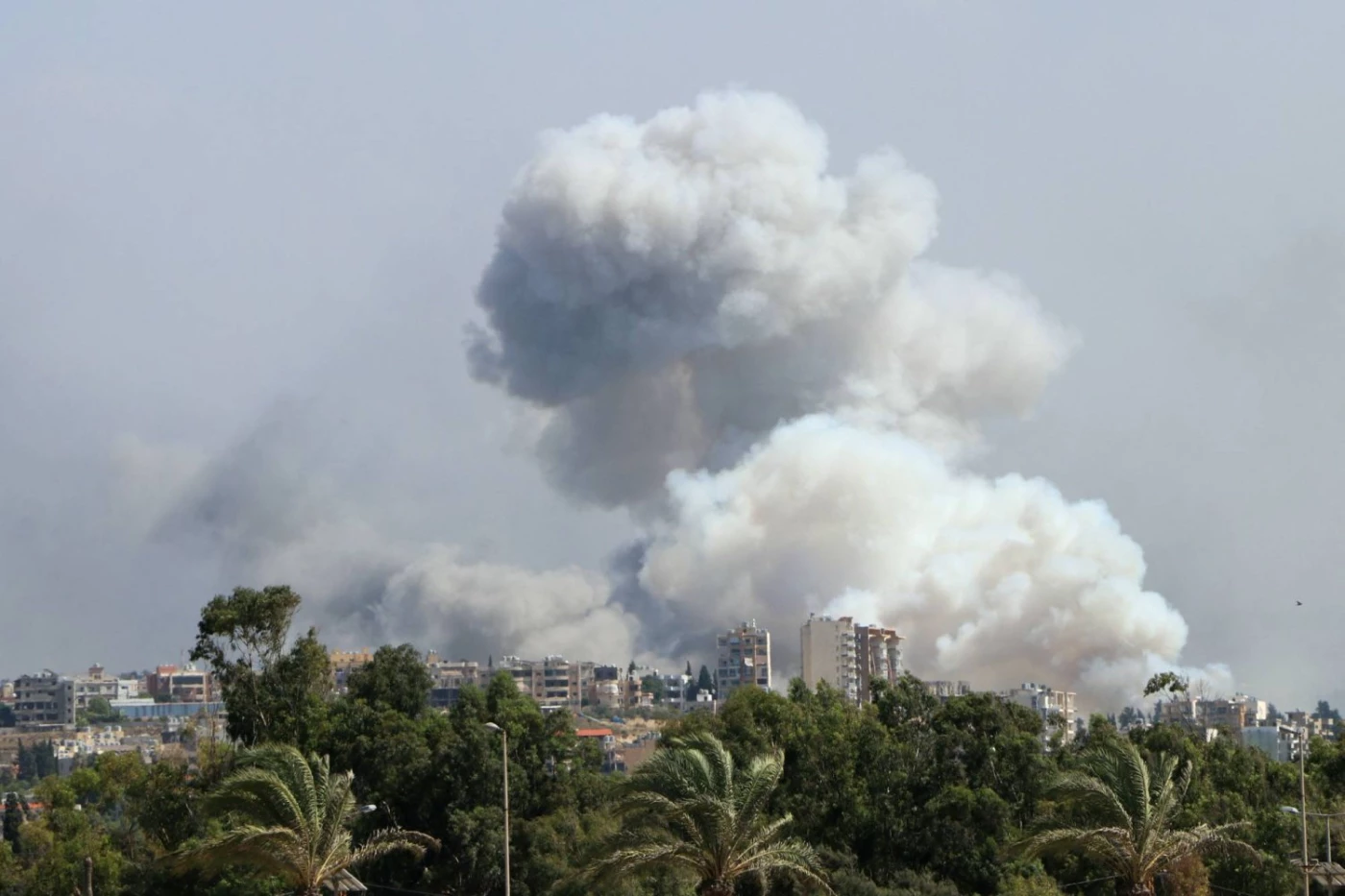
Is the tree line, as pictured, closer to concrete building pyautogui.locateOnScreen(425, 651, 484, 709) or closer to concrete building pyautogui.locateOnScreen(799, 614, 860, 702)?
concrete building pyautogui.locateOnScreen(799, 614, 860, 702)

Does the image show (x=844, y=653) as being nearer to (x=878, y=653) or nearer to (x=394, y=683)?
(x=878, y=653)

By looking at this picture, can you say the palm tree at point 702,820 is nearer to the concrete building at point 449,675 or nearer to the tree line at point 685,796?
the tree line at point 685,796

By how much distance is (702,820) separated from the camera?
99.2 ft

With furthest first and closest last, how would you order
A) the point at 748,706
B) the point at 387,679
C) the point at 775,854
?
the point at 387,679
the point at 748,706
the point at 775,854

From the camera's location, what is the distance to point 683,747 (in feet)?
103

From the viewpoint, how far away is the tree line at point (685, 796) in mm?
31750

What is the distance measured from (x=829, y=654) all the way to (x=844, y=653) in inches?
37.8

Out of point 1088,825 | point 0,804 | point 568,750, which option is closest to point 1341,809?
point 1088,825

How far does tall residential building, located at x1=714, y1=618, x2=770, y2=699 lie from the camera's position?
14462cm

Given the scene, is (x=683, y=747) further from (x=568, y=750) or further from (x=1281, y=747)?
(x=1281, y=747)

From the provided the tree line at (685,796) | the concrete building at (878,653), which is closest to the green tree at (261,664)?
the tree line at (685,796)

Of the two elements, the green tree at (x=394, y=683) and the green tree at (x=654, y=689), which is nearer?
the green tree at (x=394, y=683)

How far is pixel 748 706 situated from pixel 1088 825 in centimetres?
1545

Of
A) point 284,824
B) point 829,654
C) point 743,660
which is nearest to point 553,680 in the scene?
point 743,660
